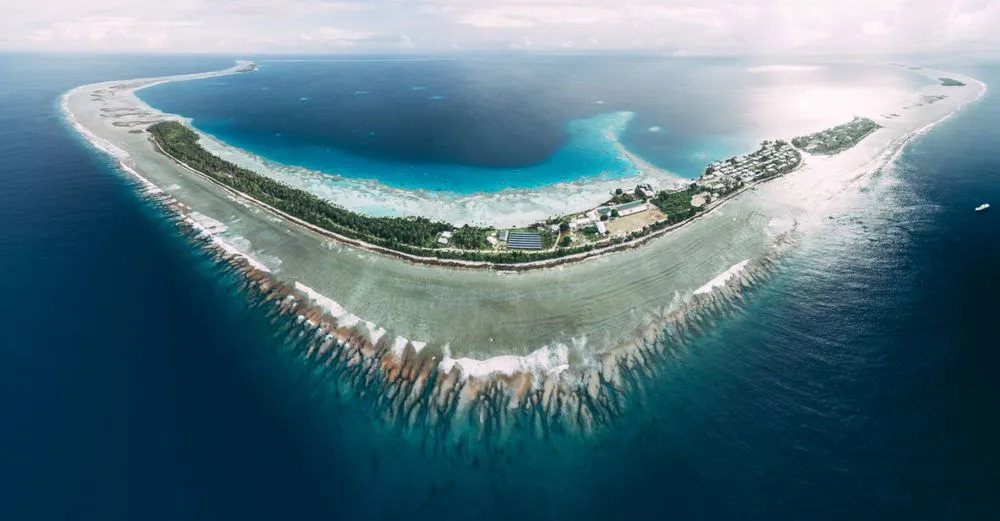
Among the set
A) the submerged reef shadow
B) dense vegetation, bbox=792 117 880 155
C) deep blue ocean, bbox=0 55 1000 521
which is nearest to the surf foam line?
the submerged reef shadow

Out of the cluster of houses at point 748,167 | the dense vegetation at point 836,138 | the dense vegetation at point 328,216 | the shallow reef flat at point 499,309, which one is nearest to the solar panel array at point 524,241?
the dense vegetation at point 328,216

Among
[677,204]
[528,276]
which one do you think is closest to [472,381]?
[528,276]

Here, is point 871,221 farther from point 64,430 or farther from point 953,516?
point 64,430

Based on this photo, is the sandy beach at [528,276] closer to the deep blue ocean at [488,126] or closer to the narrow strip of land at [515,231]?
the narrow strip of land at [515,231]

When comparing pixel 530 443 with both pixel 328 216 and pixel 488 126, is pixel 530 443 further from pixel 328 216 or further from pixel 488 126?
pixel 488 126

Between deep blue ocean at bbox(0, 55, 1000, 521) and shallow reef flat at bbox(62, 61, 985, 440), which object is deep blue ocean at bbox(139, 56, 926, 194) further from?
deep blue ocean at bbox(0, 55, 1000, 521)
